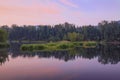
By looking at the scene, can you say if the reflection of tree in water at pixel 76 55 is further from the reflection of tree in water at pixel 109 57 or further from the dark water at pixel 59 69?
the dark water at pixel 59 69

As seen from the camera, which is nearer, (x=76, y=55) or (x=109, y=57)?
(x=109, y=57)

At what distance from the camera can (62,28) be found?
129 meters

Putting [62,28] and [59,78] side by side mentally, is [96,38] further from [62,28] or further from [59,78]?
[59,78]

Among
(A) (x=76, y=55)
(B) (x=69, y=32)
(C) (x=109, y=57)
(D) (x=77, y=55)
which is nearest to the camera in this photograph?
(C) (x=109, y=57)

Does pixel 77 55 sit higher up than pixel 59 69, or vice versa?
pixel 59 69

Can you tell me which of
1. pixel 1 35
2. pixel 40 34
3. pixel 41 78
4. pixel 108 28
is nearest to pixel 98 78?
pixel 41 78

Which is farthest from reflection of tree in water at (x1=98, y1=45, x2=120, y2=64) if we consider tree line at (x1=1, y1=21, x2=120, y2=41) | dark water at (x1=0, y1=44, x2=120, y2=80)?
tree line at (x1=1, y1=21, x2=120, y2=41)

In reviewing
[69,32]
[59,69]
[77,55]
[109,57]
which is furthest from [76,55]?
[69,32]

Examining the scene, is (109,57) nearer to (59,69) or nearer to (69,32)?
(59,69)

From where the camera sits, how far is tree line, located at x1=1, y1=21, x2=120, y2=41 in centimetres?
10862

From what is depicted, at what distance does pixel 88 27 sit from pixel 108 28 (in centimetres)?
1201

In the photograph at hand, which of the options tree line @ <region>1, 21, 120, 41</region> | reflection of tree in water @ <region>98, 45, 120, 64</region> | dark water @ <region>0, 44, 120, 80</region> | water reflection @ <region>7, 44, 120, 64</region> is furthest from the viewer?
tree line @ <region>1, 21, 120, 41</region>

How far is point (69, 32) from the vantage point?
123375 millimetres

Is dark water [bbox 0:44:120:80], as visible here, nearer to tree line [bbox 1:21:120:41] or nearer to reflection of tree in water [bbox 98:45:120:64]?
reflection of tree in water [bbox 98:45:120:64]
